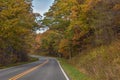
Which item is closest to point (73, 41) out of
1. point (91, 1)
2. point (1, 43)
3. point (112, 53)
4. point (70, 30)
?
point (70, 30)

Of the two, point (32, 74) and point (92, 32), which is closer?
point (32, 74)

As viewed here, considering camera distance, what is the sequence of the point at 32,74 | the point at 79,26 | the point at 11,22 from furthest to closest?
the point at 11,22 → the point at 79,26 → the point at 32,74

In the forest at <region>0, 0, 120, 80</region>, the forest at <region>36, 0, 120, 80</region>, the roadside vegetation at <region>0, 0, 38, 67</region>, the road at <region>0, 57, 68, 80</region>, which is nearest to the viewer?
the forest at <region>36, 0, 120, 80</region>

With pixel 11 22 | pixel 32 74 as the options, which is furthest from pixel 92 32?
pixel 32 74

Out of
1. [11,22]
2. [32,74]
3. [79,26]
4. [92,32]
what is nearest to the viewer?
[32,74]

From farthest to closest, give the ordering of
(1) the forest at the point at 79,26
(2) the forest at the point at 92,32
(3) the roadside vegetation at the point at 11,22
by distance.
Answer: (3) the roadside vegetation at the point at 11,22 → (1) the forest at the point at 79,26 → (2) the forest at the point at 92,32

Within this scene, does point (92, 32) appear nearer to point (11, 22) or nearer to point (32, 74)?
point (11, 22)

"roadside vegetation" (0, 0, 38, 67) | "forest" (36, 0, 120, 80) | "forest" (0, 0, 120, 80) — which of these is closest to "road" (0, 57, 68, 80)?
"forest" (36, 0, 120, 80)

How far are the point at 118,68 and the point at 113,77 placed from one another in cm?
71

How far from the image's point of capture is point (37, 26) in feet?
187

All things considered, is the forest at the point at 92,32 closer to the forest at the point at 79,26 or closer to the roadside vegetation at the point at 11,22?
the forest at the point at 79,26

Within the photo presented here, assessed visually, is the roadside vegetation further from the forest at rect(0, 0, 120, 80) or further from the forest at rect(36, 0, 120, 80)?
the forest at rect(36, 0, 120, 80)

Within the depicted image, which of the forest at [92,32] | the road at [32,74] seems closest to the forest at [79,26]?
the forest at [92,32]

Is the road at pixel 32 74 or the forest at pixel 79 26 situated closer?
the road at pixel 32 74
